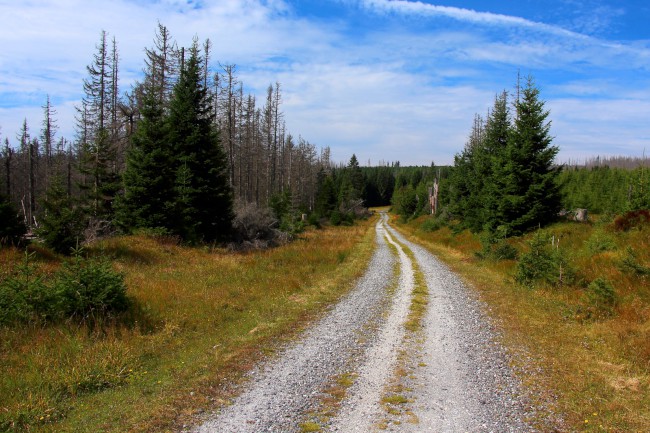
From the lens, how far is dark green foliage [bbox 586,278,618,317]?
9.25 m

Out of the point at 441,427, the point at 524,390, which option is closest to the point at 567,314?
the point at 524,390

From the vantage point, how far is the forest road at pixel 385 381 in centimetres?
454

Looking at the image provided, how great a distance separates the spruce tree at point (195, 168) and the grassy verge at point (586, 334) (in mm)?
14039

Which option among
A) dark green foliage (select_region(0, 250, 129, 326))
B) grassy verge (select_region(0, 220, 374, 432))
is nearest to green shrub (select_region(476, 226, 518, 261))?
grassy verge (select_region(0, 220, 374, 432))

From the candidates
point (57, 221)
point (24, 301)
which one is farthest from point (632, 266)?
point (57, 221)

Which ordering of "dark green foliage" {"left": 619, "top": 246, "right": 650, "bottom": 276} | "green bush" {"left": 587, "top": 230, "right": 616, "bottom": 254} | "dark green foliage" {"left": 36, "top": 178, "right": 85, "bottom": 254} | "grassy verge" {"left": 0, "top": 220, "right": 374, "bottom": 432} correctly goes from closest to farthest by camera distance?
"grassy verge" {"left": 0, "top": 220, "right": 374, "bottom": 432}, "dark green foliage" {"left": 619, "top": 246, "right": 650, "bottom": 276}, "dark green foliage" {"left": 36, "top": 178, "right": 85, "bottom": 254}, "green bush" {"left": 587, "top": 230, "right": 616, "bottom": 254}

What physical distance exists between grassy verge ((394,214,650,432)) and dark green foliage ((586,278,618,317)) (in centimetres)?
12

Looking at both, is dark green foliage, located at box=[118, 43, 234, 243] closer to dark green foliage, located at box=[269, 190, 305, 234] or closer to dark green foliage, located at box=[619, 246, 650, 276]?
dark green foliage, located at box=[269, 190, 305, 234]

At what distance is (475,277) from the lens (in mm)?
14961

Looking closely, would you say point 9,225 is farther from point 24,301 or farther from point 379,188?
point 379,188

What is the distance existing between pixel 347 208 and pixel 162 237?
51475 mm

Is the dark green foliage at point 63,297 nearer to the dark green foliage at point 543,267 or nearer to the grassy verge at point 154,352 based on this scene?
the grassy verge at point 154,352

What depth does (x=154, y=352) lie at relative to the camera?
6.84 meters

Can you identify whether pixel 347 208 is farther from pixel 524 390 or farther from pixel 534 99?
pixel 524 390
